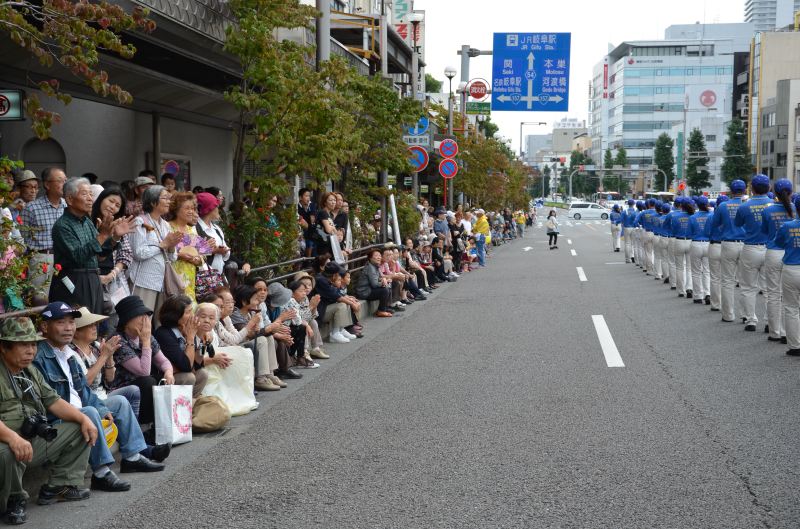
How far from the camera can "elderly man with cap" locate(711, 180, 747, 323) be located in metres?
13.7

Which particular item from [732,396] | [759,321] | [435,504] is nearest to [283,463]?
[435,504]

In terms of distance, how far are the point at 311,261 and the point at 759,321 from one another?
22.5 ft

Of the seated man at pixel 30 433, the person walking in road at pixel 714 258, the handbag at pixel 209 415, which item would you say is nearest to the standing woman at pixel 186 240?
the handbag at pixel 209 415

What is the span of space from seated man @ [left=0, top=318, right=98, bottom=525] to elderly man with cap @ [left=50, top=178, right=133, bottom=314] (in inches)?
62.7

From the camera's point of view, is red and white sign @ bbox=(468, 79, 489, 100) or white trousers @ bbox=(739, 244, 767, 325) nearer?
white trousers @ bbox=(739, 244, 767, 325)

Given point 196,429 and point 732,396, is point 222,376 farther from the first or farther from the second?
point 732,396

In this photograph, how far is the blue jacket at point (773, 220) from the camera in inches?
446

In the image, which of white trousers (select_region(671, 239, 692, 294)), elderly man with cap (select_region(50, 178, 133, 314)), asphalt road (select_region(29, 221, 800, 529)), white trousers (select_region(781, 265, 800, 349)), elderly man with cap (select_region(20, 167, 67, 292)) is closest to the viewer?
asphalt road (select_region(29, 221, 800, 529))

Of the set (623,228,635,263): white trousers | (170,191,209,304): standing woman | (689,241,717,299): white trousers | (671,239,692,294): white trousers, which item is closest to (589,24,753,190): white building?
(623,228,635,263): white trousers

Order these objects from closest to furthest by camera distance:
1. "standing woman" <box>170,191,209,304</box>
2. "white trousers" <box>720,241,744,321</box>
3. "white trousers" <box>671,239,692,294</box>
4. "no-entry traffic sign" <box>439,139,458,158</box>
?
1. "standing woman" <box>170,191,209,304</box>
2. "white trousers" <box>720,241,744,321</box>
3. "white trousers" <box>671,239,692,294</box>
4. "no-entry traffic sign" <box>439,139,458,158</box>

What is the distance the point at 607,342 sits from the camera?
11.7 metres

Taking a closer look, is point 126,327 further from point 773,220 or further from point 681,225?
point 681,225

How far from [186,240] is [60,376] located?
324cm

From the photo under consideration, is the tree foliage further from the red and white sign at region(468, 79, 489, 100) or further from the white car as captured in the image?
the white car
